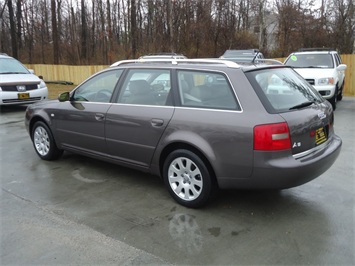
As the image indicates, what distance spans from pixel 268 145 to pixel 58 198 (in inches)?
102

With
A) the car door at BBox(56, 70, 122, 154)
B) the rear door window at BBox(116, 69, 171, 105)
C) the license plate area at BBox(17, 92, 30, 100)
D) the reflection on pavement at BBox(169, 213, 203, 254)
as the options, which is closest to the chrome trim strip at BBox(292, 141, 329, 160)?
the reflection on pavement at BBox(169, 213, 203, 254)

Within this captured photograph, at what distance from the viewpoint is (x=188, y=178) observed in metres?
3.83

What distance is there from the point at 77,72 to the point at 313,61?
14.1 metres

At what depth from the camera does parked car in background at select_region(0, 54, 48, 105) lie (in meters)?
10.3

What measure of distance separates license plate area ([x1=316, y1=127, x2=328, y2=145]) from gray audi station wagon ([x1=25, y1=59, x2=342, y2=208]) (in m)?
0.02

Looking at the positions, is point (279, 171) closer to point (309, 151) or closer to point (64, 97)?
point (309, 151)

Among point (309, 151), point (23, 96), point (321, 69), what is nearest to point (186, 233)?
point (309, 151)

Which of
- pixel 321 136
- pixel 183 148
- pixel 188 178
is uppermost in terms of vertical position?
pixel 321 136

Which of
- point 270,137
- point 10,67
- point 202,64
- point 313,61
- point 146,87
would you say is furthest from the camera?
point 10,67

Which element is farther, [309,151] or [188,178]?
[188,178]

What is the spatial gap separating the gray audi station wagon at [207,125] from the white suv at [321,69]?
20.4 ft

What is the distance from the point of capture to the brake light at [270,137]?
127 inches

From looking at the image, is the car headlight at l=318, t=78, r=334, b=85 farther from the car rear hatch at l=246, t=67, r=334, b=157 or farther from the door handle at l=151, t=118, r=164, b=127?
the door handle at l=151, t=118, r=164, b=127

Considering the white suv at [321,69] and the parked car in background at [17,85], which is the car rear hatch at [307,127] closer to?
the white suv at [321,69]
